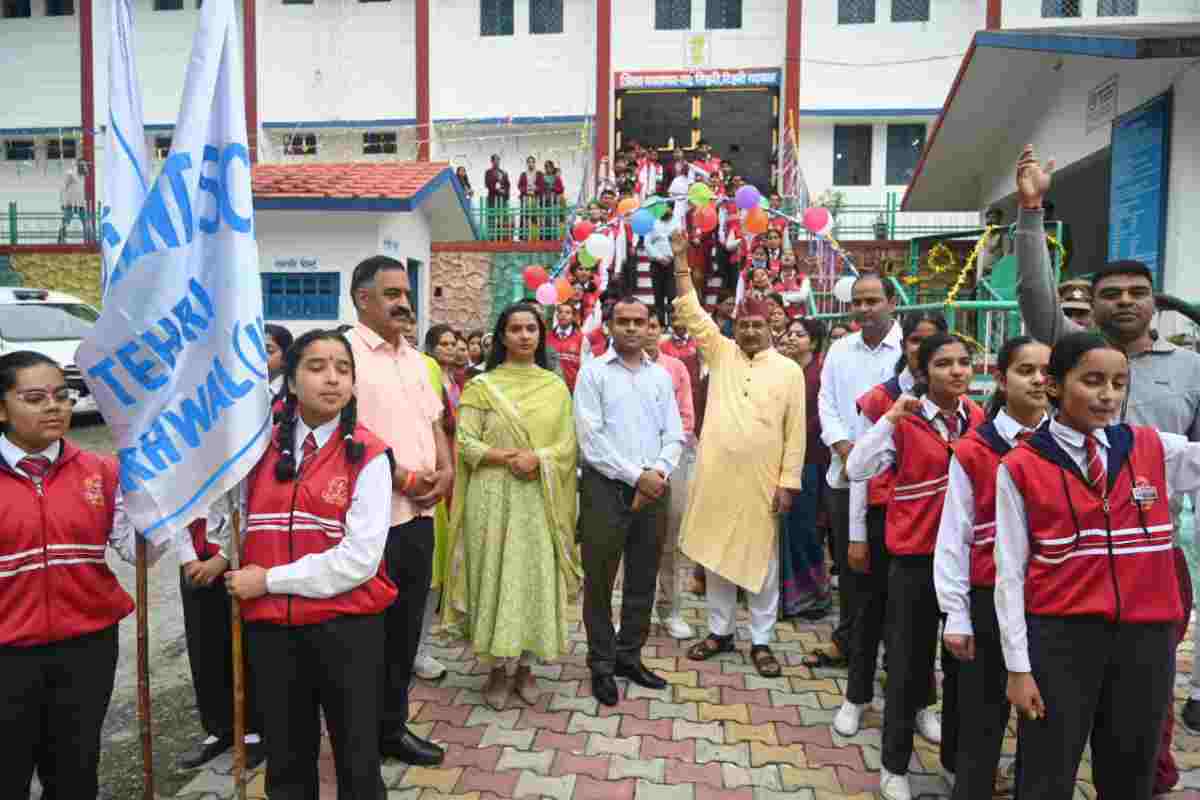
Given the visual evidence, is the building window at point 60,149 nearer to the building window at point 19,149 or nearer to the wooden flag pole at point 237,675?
the building window at point 19,149

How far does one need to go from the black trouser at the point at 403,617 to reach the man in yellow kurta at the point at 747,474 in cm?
156

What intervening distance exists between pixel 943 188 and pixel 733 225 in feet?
11.9

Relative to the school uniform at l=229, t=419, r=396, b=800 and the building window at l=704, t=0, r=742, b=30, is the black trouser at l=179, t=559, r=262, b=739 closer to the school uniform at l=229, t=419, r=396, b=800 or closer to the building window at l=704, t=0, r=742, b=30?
the school uniform at l=229, t=419, r=396, b=800

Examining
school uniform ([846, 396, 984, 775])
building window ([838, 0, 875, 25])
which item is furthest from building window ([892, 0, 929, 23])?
school uniform ([846, 396, 984, 775])

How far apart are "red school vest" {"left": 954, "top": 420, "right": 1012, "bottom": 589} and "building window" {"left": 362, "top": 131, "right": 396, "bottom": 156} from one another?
61.3 ft

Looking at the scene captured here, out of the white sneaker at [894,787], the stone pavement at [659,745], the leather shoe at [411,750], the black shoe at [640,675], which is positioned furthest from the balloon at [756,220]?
the leather shoe at [411,750]

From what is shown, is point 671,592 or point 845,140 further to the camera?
point 845,140

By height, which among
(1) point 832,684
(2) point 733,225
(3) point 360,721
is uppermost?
(2) point 733,225

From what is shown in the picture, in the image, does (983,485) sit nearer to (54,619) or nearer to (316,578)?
(316,578)

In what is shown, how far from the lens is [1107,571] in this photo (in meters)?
2.24

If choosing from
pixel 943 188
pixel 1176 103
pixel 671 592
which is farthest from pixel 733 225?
pixel 671 592

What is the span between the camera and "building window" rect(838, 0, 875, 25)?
57.9 ft

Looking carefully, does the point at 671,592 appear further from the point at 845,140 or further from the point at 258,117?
the point at 258,117

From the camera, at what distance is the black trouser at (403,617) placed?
126 inches
